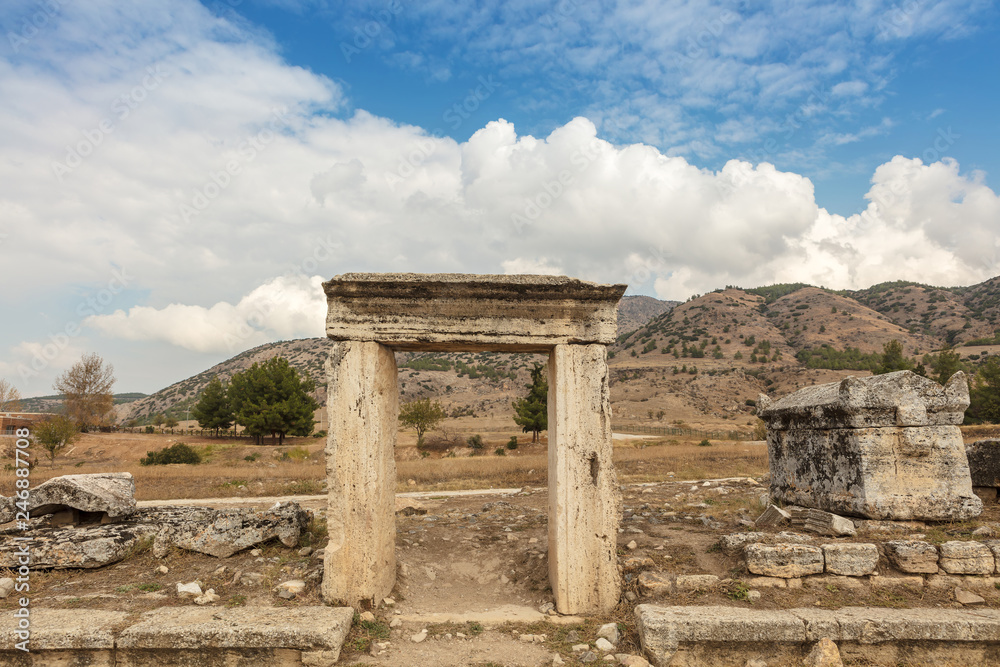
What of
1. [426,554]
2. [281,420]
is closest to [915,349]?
[281,420]

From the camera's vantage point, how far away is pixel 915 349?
54.6 m

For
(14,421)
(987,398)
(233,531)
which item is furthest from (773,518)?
(14,421)

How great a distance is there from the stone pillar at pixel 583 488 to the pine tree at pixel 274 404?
109 ft

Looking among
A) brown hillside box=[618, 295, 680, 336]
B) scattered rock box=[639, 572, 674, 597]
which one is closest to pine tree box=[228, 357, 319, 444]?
scattered rock box=[639, 572, 674, 597]

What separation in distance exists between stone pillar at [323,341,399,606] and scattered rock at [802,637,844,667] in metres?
3.75

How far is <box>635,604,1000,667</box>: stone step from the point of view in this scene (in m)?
4.07

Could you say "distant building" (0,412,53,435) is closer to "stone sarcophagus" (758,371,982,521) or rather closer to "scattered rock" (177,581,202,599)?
"scattered rock" (177,581,202,599)

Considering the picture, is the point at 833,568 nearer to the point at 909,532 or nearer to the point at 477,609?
the point at 909,532

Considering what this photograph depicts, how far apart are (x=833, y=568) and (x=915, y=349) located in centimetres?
6481

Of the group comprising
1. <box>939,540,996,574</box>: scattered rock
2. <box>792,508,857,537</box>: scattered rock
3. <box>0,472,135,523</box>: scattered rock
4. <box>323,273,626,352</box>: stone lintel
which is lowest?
<box>939,540,996,574</box>: scattered rock

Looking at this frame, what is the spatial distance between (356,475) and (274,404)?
32961mm

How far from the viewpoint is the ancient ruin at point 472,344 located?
15.9 ft

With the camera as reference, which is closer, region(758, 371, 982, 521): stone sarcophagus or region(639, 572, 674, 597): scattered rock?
region(639, 572, 674, 597): scattered rock

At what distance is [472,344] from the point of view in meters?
5.23
